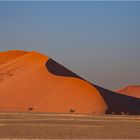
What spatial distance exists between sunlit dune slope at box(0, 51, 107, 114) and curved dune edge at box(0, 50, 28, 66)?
63.2 ft

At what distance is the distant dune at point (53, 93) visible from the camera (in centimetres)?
6869

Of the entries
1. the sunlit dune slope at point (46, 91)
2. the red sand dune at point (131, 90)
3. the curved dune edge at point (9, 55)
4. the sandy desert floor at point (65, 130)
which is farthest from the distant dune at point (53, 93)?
the red sand dune at point (131, 90)

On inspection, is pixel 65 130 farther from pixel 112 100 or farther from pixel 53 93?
pixel 112 100

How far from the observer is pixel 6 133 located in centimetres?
2778

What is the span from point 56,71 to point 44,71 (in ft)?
6.87

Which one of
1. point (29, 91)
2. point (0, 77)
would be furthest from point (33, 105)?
point (0, 77)

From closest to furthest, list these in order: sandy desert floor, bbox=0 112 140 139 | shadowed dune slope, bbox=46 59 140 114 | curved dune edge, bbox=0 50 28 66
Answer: sandy desert floor, bbox=0 112 140 139 → shadowed dune slope, bbox=46 59 140 114 → curved dune edge, bbox=0 50 28 66

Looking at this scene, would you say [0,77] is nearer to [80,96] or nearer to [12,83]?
[12,83]

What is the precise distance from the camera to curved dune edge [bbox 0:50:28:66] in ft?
362

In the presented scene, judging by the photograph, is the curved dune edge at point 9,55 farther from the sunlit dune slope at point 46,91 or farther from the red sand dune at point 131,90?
the red sand dune at point 131,90

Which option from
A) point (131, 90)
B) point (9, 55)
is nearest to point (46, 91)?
point (9, 55)

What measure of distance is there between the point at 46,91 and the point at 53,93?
1803 millimetres

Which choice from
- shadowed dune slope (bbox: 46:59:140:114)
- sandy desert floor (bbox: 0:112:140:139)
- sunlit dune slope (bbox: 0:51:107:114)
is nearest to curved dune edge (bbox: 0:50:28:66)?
sunlit dune slope (bbox: 0:51:107:114)

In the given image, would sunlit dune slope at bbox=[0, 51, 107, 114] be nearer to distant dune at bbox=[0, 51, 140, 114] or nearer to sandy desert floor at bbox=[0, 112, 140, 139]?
distant dune at bbox=[0, 51, 140, 114]
